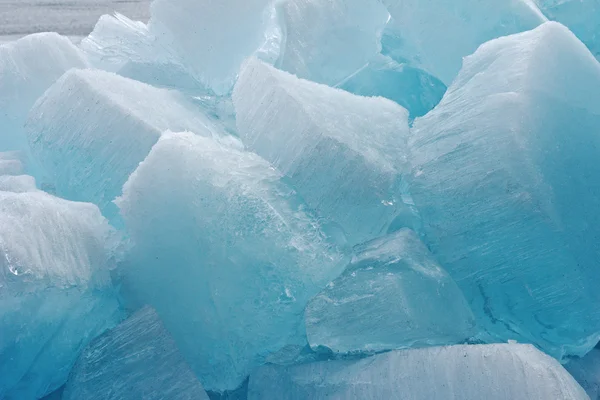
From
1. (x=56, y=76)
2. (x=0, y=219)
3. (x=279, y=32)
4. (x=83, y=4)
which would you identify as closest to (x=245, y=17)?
(x=279, y=32)

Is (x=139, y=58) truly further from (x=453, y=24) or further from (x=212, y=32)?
(x=453, y=24)

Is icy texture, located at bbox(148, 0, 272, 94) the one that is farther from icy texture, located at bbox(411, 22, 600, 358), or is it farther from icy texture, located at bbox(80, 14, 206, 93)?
icy texture, located at bbox(411, 22, 600, 358)

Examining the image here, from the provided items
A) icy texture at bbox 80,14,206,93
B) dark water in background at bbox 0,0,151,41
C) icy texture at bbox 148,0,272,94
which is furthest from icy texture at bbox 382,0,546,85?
dark water in background at bbox 0,0,151,41

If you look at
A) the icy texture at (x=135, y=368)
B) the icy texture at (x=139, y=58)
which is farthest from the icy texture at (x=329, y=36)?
the icy texture at (x=135, y=368)

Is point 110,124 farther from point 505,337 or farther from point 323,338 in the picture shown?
point 505,337

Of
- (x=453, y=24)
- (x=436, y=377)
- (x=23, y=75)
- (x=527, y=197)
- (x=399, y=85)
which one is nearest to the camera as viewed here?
(x=436, y=377)

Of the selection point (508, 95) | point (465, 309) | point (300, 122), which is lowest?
point (465, 309)

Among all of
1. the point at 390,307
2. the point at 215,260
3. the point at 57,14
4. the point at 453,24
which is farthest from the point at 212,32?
the point at 57,14
